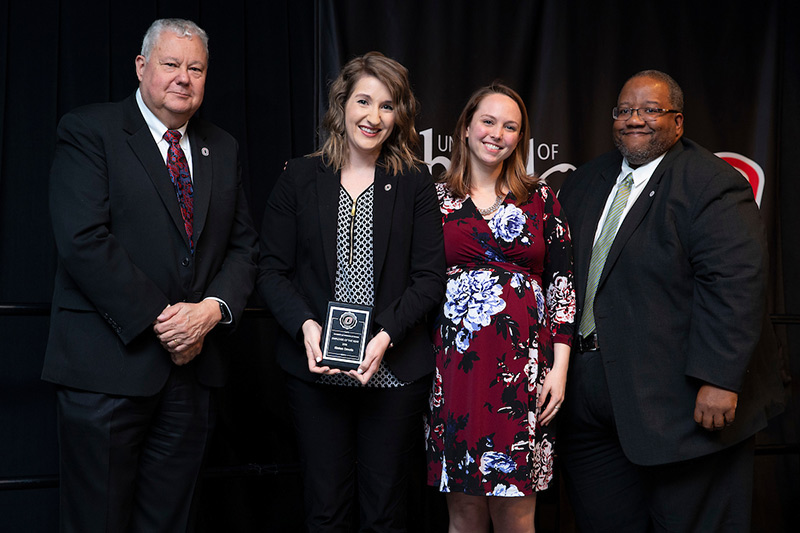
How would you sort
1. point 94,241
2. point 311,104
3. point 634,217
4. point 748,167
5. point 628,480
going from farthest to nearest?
point 748,167 → point 311,104 → point 628,480 → point 634,217 → point 94,241

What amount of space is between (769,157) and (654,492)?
190 cm

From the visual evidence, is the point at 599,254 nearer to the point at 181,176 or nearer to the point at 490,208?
the point at 490,208

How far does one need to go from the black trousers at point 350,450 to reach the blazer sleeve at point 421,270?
8.1 inches

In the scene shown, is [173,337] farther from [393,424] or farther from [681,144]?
[681,144]

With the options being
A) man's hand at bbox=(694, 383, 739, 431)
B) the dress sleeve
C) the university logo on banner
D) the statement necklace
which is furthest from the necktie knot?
the university logo on banner

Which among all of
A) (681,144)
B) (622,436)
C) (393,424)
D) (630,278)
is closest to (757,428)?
(622,436)

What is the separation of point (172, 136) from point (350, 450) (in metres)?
1.06

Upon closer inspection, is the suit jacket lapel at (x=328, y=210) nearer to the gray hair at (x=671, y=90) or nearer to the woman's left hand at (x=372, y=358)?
the woman's left hand at (x=372, y=358)

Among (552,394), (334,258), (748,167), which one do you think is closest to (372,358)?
(334,258)

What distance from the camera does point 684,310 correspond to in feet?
7.65

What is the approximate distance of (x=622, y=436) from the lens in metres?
2.33

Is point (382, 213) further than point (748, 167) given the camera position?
No

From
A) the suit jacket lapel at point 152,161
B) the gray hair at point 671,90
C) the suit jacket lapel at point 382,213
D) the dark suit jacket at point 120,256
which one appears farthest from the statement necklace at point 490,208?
the suit jacket lapel at point 152,161

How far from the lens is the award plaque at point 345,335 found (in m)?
2.05
